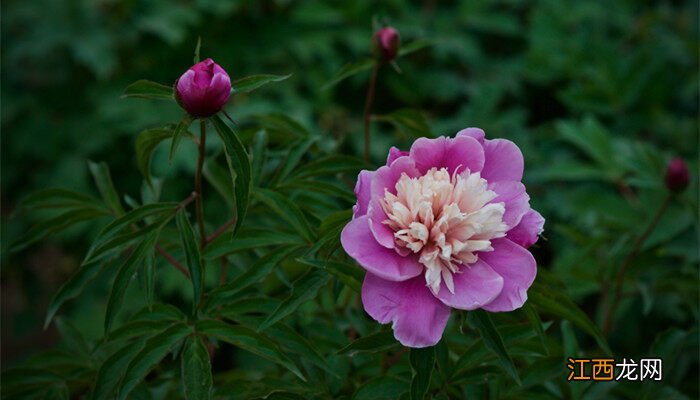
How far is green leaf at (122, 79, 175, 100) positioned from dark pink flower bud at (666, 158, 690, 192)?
0.87 metres

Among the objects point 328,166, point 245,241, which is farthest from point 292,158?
point 245,241

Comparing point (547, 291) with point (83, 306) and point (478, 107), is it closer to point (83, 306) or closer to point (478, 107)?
point (478, 107)

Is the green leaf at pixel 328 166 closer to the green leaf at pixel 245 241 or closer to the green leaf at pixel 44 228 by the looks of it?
the green leaf at pixel 245 241

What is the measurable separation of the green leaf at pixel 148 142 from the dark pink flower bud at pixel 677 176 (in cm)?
86

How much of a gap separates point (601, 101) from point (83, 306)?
153 centimetres

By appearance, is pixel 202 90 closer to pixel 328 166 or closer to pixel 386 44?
pixel 328 166

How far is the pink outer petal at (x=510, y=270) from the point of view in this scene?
31.4 inches

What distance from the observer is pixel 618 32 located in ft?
8.25

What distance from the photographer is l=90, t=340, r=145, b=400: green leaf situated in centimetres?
91

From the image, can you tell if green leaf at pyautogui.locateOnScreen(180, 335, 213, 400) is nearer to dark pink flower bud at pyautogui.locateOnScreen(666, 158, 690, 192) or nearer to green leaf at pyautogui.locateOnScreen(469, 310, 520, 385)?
green leaf at pyautogui.locateOnScreen(469, 310, 520, 385)

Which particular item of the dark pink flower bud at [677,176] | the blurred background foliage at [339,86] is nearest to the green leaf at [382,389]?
the dark pink flower bud at [677,176]

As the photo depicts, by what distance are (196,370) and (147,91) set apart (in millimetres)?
314

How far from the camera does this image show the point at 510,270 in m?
0.82

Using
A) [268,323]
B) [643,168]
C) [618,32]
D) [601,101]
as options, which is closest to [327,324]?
[268,323]
